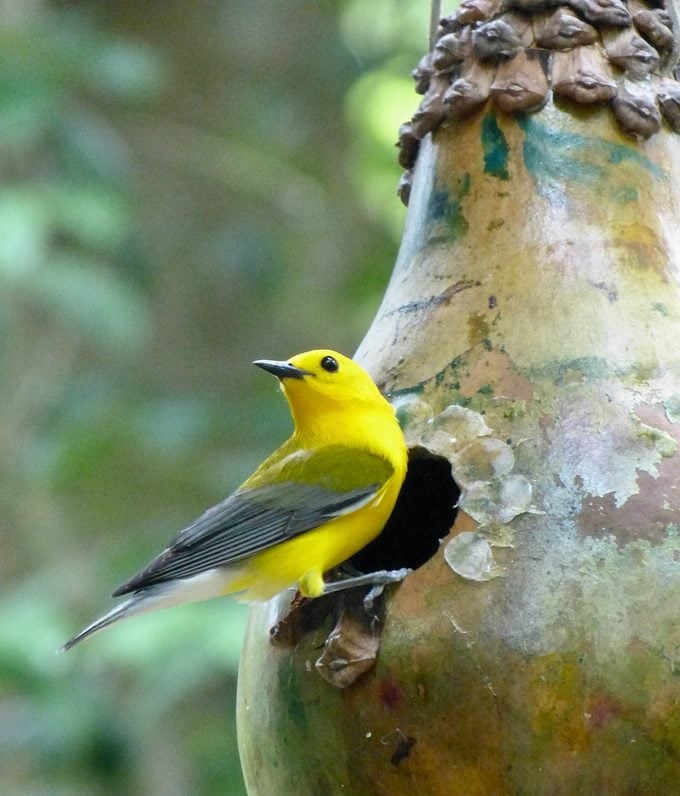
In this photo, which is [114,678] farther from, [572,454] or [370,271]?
[572,454]

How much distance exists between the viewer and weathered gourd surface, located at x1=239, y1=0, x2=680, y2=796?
2.57m

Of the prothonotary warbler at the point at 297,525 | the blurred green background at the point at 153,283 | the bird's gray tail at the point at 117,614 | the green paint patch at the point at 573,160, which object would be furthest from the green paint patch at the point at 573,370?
the blurred green background at the point at 153,283

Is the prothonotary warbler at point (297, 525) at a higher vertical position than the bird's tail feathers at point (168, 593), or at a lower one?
higher

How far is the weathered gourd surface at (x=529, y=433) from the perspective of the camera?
8.45 ft

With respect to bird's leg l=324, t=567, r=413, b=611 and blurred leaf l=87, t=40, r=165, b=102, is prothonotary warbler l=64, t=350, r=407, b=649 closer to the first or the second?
bird's leg l=324, t=567, r=413, b=611

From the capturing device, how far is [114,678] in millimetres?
7020

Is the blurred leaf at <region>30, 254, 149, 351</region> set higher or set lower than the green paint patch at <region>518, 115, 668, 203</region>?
lower

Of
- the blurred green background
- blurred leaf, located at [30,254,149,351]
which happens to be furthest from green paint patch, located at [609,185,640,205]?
blurred leaf, located at [30,254,149,351]

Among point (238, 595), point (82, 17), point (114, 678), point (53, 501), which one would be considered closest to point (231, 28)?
point (82, 17)

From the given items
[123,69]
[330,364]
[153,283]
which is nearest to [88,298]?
[123,69]

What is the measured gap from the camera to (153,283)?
7.08 meters

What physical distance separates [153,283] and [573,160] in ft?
13.3

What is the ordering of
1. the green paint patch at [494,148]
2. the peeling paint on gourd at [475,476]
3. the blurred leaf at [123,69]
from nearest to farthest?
the peeling paint on gourd at [475,476]
the green paint patch at [494,148]
the blurred leaf at [123,69]

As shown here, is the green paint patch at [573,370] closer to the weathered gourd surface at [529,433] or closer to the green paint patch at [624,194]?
the weathered gourd surface at [529,433]
